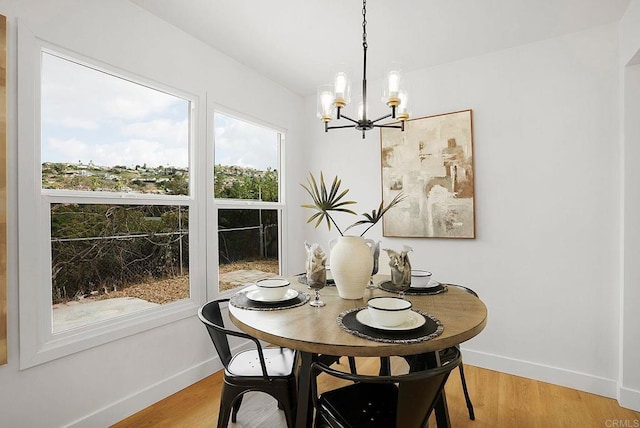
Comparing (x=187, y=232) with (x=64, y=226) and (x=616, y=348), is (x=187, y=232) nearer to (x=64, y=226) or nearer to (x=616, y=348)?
(x=64, y=226)

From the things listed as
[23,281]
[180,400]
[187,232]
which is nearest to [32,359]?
[23,281]

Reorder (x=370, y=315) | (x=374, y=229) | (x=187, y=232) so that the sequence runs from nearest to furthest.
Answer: (x=370, y=315), (x=187, y=232), (x=374, y=229)

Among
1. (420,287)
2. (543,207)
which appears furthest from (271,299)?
(543,207)

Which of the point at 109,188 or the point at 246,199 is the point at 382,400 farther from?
the point at 246,199

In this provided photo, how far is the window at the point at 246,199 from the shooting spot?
9.82 feet

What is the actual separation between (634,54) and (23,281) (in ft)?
11.9

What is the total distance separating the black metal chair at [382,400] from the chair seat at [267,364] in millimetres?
304

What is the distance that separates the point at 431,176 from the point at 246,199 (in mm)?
1681

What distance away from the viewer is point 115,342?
2150 mm

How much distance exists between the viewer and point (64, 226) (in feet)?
6.48

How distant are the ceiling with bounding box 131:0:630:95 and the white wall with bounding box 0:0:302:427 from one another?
0.60 ft

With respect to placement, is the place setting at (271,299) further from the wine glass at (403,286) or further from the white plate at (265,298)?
the wine glass at (403,286)

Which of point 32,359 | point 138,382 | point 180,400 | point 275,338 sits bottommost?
point 180,400

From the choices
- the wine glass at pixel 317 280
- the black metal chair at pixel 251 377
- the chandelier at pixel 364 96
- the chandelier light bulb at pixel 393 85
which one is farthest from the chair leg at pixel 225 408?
the chandelier light bulb at pixel 393 85
